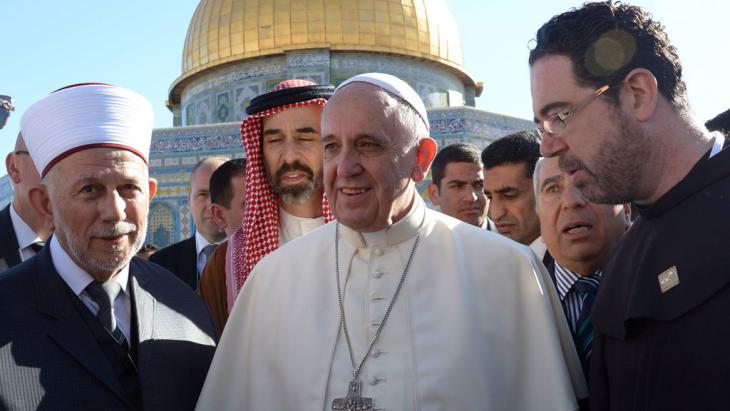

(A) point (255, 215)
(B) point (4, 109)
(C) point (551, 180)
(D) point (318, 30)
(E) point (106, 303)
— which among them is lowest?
(E) point (106, 303)

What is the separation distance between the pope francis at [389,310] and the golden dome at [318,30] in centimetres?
1531

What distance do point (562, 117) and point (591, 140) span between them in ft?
0.33

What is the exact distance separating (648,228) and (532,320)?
0.44 meters

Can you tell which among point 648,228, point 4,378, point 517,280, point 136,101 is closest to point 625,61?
point 648,228

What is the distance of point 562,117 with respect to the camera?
204cm

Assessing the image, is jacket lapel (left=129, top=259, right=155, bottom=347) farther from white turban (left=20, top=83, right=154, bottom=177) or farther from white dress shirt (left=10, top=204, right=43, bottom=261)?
white dress shirt (left=10, top=204, right=43, bottom=261)

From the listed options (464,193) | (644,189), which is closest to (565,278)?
(644,189)

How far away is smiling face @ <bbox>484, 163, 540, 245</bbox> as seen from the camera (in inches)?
156

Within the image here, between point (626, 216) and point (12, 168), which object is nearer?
point (626, 216)

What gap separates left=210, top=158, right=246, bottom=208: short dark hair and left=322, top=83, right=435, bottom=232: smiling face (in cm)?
236

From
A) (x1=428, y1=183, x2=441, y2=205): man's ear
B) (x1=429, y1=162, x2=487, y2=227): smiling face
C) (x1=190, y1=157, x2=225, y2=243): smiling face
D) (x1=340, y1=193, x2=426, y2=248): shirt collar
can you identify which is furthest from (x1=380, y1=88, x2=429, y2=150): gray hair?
(x1=190, y1=157, x2=225, y2=243): smiling face

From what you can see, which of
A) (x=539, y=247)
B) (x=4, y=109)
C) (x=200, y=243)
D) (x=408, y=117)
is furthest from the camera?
(x=4, y=109)

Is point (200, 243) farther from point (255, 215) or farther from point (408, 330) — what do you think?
point (408, 330)

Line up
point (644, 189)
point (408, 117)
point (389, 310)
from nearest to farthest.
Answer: point (644, 189)
point (389, 310)
point (408, 117)
